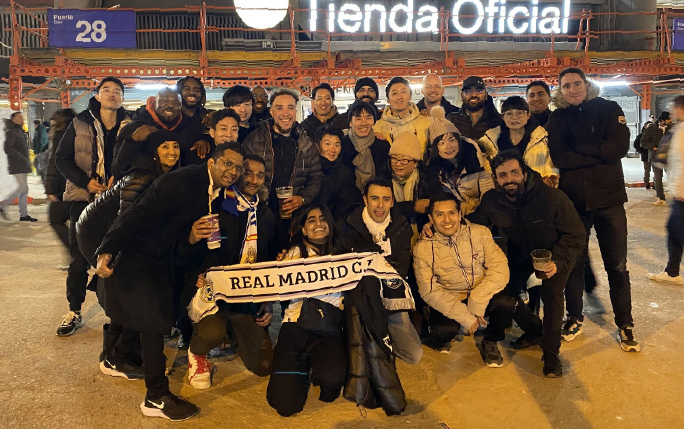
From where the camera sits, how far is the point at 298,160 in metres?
4.22

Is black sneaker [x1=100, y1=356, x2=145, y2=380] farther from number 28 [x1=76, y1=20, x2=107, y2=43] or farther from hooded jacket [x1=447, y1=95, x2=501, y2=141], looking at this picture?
number 28 [x1=76, y1=20, x2=107, y2=43]

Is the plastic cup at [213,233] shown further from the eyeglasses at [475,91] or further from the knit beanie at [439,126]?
the eyeglasses at [475,91]

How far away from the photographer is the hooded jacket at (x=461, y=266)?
371 cm

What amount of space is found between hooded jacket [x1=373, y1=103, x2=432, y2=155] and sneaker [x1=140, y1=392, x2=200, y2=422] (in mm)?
2740

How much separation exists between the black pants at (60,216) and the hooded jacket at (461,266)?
134 inches

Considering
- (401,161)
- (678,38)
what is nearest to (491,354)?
(401,161)

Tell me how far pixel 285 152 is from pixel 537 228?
214 cm

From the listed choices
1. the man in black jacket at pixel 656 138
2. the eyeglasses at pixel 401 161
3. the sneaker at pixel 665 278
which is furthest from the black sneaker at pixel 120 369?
the man in black jacket at pixel 656 138

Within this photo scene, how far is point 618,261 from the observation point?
12.6 ft

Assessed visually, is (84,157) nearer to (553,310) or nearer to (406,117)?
(406,117)

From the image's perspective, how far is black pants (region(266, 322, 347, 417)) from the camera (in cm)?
309

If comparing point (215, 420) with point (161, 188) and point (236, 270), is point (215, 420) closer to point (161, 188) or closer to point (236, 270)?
point (236, 270)

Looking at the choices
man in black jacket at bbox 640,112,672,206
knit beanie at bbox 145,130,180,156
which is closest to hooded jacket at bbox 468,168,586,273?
knit beanie at bbox 145,130,180,156

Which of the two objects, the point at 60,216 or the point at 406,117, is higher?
the point at 406,117
